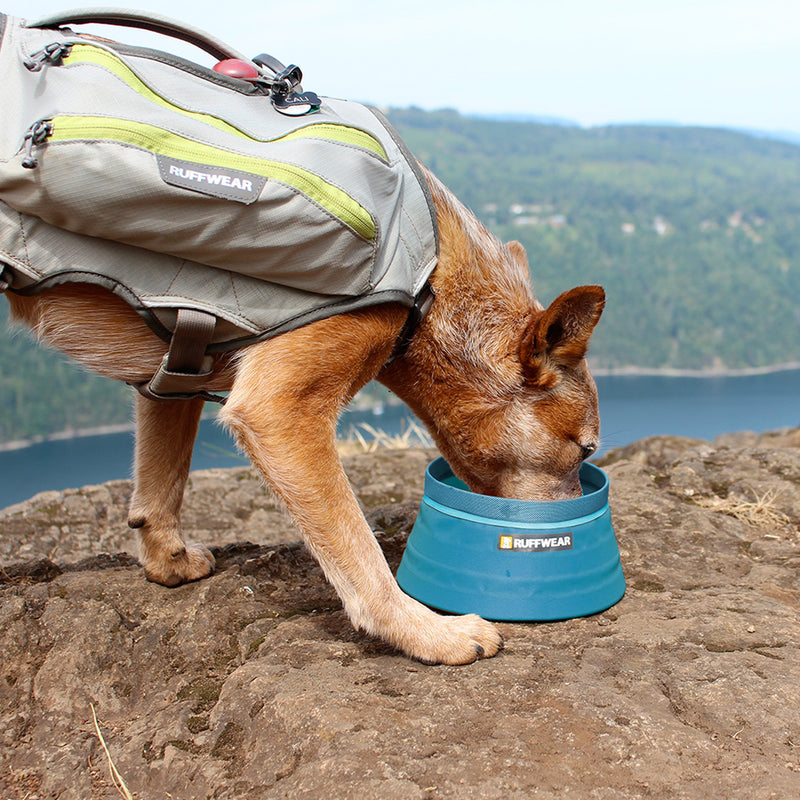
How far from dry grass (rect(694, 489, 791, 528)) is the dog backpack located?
10.6 feet

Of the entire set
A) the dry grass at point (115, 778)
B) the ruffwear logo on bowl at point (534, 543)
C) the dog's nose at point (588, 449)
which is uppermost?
the dog's nose at point (588, 449)

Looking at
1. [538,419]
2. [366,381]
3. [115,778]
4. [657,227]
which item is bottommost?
[657,227]

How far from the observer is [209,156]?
106 inches

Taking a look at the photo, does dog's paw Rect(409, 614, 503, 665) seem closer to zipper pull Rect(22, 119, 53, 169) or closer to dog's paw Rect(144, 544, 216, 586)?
dog's paw Rect(144, 544, 216, 586)

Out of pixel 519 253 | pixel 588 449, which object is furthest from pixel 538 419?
pixel 519 253

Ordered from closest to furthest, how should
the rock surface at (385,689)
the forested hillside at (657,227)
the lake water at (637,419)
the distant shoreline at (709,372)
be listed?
1. the rock surface at (385,689)
2. the lake water at (637,419)
3. the distant shoreline at (709,372)
4. the forested hillside at (657,227)

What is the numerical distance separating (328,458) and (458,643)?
0.96 meters

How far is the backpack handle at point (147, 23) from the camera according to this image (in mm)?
3037

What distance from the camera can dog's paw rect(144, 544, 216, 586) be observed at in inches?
153

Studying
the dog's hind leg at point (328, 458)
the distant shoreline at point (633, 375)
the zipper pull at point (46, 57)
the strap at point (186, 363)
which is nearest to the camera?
the zipper pull at point (46, 57)

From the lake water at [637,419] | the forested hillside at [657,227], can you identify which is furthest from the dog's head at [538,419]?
the forested hillside at [657,227]

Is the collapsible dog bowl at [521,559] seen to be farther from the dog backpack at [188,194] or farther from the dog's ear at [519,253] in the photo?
the dog's ear at [519,253]

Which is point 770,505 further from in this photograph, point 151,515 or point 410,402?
point 151,515

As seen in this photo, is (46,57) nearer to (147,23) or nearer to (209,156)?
(147,23)
